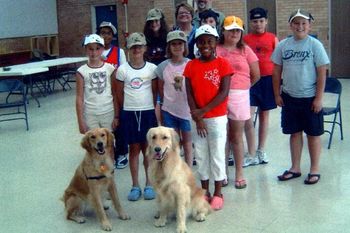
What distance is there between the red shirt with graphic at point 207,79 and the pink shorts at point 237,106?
17.2 inches

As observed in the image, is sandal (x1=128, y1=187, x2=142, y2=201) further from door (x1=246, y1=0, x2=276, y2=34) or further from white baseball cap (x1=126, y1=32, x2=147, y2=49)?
door (x1=246, y1=0, x2=276, y2=34)

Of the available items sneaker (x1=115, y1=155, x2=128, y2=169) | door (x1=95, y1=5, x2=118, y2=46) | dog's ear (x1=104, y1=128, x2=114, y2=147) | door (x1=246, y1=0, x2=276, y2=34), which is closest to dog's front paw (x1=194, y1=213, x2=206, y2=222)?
dog's ear (x1=104, y1=128, x2=114, y2=147)

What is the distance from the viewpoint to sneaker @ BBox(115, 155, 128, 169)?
5557 millimetres

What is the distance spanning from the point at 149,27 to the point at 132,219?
207 cm

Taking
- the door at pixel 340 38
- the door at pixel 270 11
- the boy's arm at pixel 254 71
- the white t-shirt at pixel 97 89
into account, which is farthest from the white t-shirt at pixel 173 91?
the door at pixel 270 11

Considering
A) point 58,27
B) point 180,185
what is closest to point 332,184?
point 180,185

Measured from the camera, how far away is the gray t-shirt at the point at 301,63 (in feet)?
14.4

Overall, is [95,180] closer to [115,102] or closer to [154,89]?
[115,102]

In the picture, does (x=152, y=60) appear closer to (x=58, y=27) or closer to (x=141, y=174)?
(x=141, y=174)

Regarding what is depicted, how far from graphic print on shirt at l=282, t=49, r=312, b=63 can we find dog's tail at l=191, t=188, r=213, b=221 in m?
1.54

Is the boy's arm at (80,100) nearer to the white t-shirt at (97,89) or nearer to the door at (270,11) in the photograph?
the white t-shirt at (97,89)

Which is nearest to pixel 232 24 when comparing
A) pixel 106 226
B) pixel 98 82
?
pixel 98 82

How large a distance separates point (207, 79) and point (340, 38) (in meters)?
8.90

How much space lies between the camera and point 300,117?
464 centimetres
